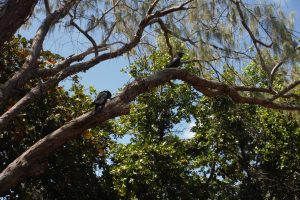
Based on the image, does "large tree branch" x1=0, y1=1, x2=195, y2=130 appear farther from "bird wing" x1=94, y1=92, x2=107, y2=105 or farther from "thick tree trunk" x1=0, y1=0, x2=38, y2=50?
"thick tree trunk" x1=0, y1=0, x2=38, y2=50

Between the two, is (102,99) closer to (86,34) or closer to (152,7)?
(86,34)

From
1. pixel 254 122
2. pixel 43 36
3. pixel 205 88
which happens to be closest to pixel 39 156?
pixel 43 36

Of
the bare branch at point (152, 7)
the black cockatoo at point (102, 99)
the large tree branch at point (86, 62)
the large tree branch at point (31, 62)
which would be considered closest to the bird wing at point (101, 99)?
the black cockatoo at point (102, 99)

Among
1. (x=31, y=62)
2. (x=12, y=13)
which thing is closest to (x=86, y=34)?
(x=31, y=62)

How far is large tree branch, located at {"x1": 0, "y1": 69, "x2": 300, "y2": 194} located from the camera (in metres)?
3.55

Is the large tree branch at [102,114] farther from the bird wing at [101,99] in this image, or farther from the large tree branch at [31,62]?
the large tree branch at [31,62]

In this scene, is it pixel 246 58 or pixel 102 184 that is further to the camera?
pixel 102 184

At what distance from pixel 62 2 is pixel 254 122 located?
23.0 feet

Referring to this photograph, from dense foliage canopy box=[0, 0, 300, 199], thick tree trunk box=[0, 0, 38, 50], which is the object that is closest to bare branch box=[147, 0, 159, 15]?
dense foliage canopy box=[0, 0, 300, 199]

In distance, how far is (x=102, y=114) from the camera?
409 cm

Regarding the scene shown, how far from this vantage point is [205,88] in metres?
5.01

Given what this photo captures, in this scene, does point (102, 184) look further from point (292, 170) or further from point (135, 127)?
point (292, 170)

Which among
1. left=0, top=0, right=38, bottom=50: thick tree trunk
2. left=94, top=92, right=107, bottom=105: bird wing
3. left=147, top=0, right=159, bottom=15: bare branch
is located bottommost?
left=0, top=0, right=38, bottom=50: thick tree trunk

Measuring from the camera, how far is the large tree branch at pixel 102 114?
3551mm
